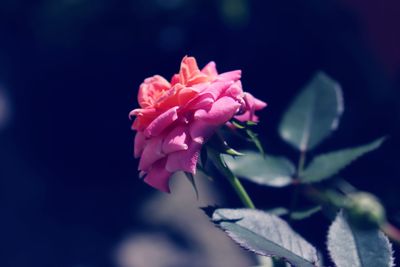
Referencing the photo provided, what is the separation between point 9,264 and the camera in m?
1.89

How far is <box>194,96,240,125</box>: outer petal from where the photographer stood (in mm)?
517

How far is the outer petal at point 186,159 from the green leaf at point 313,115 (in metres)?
0.28

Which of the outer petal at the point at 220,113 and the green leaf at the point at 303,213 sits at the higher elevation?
the outer petal at the point at 220,113

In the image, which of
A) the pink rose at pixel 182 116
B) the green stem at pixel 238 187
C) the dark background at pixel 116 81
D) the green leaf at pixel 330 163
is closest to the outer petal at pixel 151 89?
the pink rose at pixel 182 116

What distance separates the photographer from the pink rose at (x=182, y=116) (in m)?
0.52

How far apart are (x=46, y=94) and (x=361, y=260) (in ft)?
6.85

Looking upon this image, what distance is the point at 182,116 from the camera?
1.79 ft

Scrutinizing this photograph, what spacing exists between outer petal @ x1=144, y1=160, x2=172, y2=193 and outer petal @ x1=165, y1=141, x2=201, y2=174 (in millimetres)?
15

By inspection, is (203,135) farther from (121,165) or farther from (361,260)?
(121,165)

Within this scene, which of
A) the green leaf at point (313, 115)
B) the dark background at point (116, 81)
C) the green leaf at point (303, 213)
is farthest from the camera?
the dark background at point (116, 81)

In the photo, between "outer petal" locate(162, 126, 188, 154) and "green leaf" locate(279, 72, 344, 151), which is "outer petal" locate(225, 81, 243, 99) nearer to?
"outer petal" locate(162, 126, 188, 154)

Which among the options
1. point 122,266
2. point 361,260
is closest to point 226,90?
point 361,260

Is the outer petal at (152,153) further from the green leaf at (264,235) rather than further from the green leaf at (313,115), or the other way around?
the green leaf at (313,115)

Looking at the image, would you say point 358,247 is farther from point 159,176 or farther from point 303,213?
point 159,176
